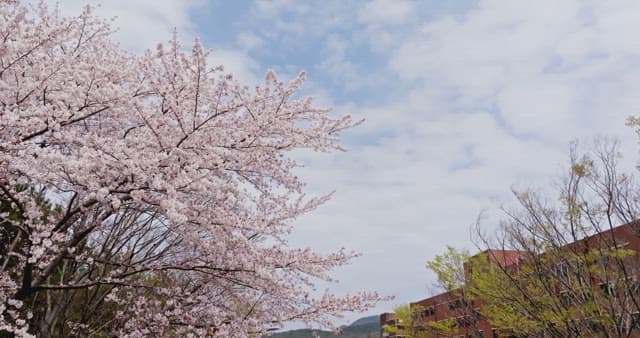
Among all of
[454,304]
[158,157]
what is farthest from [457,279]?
[158,157]

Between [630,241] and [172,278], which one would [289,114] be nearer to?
[172,278]

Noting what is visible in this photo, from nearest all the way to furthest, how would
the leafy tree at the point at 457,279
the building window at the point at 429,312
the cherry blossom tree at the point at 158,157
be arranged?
the cherry blossom tree at the point at 158,157 → the leafy tree at the point at 457,279 → the building window at the point at 429,312

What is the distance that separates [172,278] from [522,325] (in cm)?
989

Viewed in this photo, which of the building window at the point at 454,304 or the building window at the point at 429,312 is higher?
the building window at the point at 429,312

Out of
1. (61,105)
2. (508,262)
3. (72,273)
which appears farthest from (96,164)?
(508,262)

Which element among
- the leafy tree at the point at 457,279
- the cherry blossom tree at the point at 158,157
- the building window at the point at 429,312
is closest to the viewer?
the cherry blossom tree at the point at 158,157

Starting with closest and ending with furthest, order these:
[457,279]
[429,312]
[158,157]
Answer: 1. [158,157]
2. [457,279]
3. [429,312]

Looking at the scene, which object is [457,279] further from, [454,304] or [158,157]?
[158,157]

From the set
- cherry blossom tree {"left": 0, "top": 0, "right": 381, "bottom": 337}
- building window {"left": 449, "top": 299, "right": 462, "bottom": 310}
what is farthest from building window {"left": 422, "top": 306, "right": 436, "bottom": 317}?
cherry blossom tree {"left": 0, "top": 0, "right": 381, "bottom": 337}

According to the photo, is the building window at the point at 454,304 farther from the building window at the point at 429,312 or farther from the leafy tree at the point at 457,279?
the building window at the point at 429,312

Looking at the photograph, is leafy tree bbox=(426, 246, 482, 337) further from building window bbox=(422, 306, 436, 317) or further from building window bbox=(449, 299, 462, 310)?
building window bbox=(422, 306, 436, 317)

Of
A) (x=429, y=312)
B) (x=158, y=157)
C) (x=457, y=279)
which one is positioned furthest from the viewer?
(x=429, y=312)

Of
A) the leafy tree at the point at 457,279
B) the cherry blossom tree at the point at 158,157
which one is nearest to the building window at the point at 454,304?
the leafy tree at the point at 457,279

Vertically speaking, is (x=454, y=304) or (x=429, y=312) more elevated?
(x=429, y=312)
